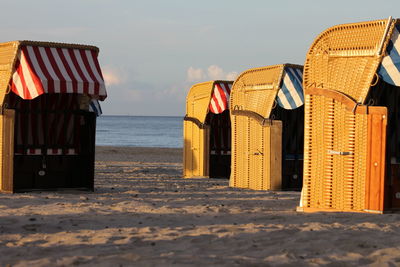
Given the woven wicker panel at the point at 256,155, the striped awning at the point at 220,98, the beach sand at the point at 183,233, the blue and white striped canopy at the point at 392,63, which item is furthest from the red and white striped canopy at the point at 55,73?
the striped awning at the point at 220,98

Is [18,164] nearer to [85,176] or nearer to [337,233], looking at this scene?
[85,176]

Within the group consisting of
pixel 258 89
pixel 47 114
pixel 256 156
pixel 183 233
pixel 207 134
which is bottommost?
pixel 183 233

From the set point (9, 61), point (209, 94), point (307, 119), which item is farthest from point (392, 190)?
point (209, 94)

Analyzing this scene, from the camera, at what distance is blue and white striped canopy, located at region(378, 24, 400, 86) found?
10375 millimetres

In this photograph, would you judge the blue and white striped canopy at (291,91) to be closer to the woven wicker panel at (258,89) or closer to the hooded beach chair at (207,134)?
the woven wicker panel at (258,89)

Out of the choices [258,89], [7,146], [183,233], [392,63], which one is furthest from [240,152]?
[183,233]

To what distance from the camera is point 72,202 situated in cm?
1239

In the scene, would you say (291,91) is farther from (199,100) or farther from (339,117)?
(199,100)

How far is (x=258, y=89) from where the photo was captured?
1666 centimetres

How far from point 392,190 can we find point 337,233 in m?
2.52

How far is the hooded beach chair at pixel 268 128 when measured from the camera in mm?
15977

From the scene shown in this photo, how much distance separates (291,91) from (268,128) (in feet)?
3.38

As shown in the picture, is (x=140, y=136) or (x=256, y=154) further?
(x=140, y=136)

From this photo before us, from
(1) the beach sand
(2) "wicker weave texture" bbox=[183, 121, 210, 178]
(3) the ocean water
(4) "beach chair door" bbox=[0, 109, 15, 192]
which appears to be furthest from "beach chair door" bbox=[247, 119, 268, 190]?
(3) the ocean water
